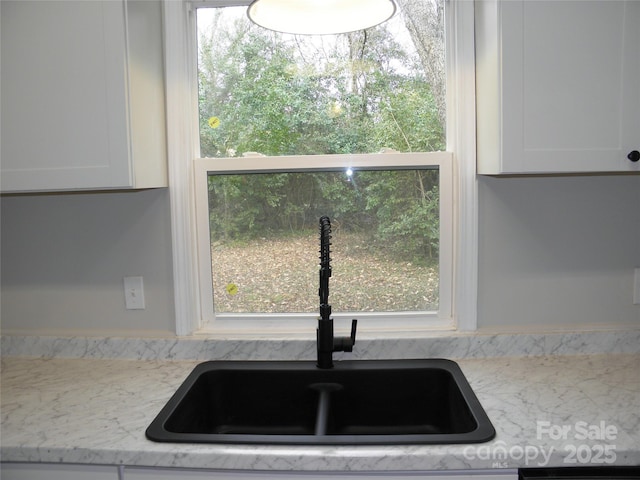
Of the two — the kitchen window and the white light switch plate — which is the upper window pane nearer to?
the kitchen window

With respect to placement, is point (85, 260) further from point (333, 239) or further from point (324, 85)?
point (324, 85)

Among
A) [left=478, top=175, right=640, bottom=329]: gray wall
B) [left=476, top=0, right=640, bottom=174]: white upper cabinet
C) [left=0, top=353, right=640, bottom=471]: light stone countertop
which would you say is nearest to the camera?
[left=0, top=353, right=640, bottom=471]: light stone countertop

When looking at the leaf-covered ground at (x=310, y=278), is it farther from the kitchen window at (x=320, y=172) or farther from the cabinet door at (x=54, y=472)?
the cabinet door at (x=54, y=472)

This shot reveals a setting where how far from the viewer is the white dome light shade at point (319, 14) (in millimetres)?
1125

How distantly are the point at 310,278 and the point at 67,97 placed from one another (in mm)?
952

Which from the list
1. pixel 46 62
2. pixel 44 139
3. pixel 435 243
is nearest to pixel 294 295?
→ pixel 435 243

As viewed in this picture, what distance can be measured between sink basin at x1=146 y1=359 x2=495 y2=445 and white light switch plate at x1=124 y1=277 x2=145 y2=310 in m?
0.35

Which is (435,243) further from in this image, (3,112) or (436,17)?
(3,112)

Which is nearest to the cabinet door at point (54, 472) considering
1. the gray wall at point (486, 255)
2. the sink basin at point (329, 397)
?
the sink basin at point (329, 397)

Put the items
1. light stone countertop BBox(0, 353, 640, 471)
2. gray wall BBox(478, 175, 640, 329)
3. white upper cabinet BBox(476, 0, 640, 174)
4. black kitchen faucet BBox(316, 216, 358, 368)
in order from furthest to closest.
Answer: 1. gray wall BBox(478, 175, 640, 329)
2. black kitchen faucet BBox(316, 216, 358, 368)
3. white upper cabinet BBox(476, 0, 640, 174)
4. light stone countertop BBox(0, 353, 640, 471)

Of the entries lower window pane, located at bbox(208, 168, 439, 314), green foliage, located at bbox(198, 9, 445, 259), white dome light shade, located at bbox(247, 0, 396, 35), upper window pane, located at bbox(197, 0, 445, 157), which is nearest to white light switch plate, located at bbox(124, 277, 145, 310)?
lower window pane, located at bbox(208, 168, 439, 314)

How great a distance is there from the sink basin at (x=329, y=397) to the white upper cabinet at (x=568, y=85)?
0.72m

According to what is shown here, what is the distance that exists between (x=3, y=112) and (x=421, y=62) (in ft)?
4.34

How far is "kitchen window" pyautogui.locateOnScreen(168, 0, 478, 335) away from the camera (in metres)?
1.69
